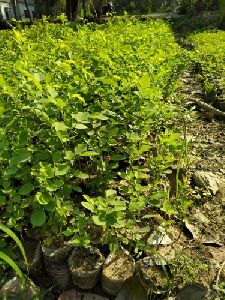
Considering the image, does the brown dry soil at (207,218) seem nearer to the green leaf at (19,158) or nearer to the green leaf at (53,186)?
the green leaf at (53,186)

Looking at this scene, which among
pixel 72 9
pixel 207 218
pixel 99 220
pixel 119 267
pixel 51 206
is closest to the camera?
pixel 99 220

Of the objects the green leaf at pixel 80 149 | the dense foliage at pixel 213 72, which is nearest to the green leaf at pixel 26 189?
the green leaf at pixel 80 149

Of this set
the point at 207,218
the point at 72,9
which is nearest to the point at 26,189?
the point at 207,218

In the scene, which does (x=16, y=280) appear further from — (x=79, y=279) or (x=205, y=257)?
(x=205, y=257)

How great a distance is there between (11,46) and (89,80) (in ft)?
15.0

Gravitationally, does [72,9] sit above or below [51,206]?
below

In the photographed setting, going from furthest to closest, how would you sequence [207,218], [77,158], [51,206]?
[207,218]
[77,158]
[51,206]

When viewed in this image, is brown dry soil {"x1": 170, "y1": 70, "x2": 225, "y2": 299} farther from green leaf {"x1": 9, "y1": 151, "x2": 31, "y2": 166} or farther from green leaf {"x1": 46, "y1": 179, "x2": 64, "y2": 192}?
green leaf {"x1": 9, "y1": 151, "x2": 31, "y2": 166}

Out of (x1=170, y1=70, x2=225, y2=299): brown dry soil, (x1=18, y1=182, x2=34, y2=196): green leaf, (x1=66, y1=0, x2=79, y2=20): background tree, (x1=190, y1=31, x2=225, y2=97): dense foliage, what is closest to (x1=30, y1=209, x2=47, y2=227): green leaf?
(x1=18, y1=182, x2=34, y2=196): green leaf

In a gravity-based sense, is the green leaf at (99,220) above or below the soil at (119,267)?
above

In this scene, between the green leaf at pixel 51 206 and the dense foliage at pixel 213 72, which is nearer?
the green leaf at pixel 51 206

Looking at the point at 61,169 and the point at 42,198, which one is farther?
the point at 61,169

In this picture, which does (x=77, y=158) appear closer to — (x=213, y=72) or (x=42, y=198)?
(x=42, y=198)

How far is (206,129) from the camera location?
516 centimetres
